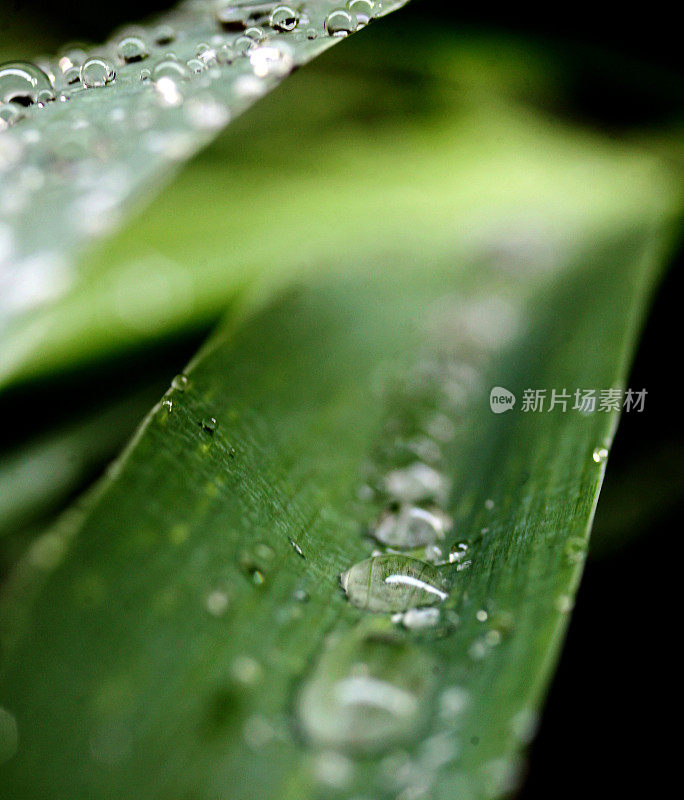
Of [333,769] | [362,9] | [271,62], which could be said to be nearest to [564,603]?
[333,769]

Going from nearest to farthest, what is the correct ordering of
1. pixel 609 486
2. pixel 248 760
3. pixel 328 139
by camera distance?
pixel 248 760 < pixel 609 486 < pixel 328 139

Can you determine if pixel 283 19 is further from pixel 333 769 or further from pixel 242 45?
pixel 333 769

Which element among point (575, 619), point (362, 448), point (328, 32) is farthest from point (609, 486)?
point (328, 32)

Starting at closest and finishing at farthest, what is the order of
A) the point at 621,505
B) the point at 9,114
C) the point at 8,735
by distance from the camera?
the point at 8,735
the point at 9,114
the point at 621,505

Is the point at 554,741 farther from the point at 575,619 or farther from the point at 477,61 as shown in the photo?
the point at 477,61

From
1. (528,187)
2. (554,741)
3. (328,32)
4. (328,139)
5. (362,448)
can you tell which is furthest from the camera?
(528,187)

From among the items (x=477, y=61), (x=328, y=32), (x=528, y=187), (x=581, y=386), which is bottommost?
(x=528, y=187)
